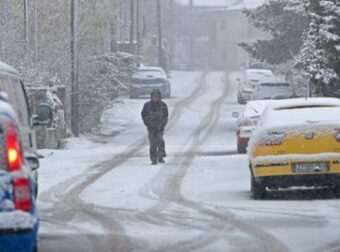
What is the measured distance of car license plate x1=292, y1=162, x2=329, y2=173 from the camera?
54.6 ft

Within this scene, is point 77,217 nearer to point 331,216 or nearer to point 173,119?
point 331,216

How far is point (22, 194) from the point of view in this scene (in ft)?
29.4

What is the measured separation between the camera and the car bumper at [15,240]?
874 centimetres

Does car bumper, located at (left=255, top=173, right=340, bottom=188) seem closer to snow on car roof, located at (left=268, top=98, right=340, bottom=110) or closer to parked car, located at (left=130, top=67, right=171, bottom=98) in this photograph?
snow on car roof, located at (left=268, top=98, right=340, bottom=110)

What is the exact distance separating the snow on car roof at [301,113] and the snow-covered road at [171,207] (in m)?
1.11

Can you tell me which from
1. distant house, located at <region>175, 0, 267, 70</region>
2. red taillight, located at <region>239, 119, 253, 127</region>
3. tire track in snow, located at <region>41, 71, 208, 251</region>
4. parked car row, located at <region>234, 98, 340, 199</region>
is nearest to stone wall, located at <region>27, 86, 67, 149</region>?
tire track in snow, located at <region>41, 71, 208, 251</region>

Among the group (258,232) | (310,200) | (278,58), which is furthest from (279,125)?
(278,58)

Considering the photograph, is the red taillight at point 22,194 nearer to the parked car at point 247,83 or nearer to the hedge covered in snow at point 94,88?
the hedge covered in snow at point 94,88

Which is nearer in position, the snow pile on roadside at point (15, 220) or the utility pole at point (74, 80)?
the snow pile on roadside at point (15, 220)

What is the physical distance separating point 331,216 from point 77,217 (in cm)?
320

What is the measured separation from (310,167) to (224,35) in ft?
349

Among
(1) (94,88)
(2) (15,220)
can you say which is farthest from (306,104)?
(1) (94,88)

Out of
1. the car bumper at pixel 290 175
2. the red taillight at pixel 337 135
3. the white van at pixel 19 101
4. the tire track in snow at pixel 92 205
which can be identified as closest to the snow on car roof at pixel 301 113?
the red taillight at pixel 337 135

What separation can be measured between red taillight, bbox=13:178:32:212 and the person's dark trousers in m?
16.5
